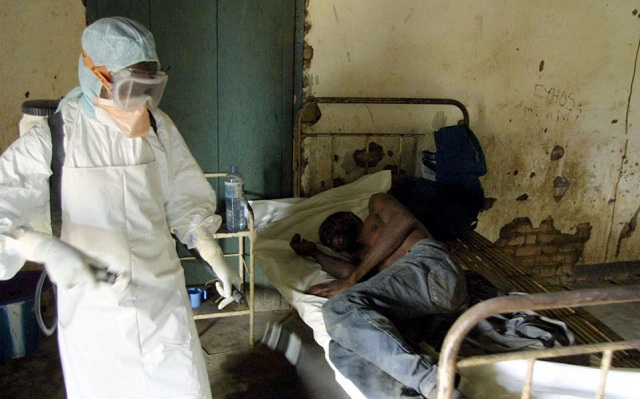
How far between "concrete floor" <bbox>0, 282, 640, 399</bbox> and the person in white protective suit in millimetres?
865

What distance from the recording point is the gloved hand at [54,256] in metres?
1.35

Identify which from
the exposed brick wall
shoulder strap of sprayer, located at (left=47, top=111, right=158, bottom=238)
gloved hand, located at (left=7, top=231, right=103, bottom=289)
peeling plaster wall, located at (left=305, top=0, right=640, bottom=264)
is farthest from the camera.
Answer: the exposed brick wall

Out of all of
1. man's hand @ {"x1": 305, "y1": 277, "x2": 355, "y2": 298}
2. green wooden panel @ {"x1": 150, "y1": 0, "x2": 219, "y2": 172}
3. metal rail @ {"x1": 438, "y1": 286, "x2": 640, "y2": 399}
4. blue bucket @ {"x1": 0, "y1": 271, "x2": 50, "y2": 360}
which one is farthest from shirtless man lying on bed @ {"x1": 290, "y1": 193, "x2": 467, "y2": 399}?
blue bucket @ {"x1": 0, "y1": 271, "x2": 50, "y2": 360}

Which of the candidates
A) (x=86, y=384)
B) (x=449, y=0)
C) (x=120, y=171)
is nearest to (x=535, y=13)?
(x=449, y=0)

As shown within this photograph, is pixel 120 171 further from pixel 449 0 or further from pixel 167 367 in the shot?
pixel 449 0

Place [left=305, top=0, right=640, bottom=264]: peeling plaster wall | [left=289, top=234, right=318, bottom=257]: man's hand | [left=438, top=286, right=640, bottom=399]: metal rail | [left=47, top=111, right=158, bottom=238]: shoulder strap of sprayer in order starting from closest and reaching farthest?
[left=438, top=286, right=640, bottom=399]: metal rail < [left=47, top=111, right=158, bottom=238]: shoulder strap of sprayer < [left=289, top=234, right=318, bottom=257]: man's hand < [left=305, top=0, right=640, bottom=264]: peeling plaster wall

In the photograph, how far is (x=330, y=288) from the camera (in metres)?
2.34

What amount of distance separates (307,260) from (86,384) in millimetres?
1312

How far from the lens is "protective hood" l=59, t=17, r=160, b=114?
151 cm

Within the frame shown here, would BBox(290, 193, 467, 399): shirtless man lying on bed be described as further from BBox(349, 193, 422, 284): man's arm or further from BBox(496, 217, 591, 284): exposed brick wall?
BBox(496, 217, 591, 284): exposed brick wall

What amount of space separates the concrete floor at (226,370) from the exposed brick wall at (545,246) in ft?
6.14

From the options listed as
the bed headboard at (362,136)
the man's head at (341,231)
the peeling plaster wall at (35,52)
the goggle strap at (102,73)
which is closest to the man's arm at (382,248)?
the man's head at (341,231)

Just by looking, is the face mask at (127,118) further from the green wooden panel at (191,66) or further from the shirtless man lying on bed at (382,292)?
the green wooden panel at (191,66)

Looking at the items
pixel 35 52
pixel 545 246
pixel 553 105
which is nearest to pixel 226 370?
pixel 35 52
